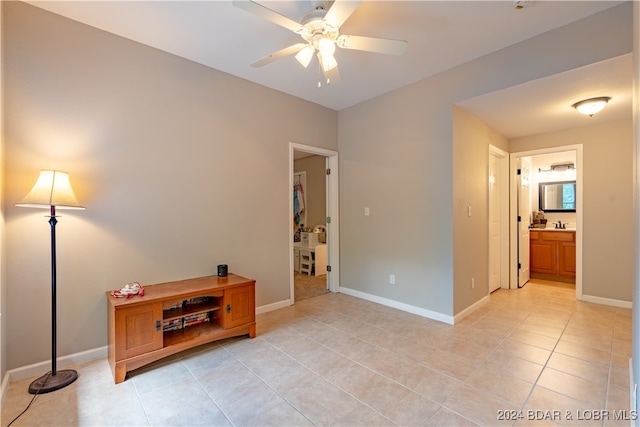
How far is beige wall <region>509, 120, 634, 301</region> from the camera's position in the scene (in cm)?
352

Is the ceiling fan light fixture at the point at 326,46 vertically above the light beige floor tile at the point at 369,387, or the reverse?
the ceiling fan light fixture at the point at 326,46

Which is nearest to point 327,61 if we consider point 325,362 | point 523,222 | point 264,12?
point 264,12

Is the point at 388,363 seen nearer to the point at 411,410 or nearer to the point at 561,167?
the point at 411,410

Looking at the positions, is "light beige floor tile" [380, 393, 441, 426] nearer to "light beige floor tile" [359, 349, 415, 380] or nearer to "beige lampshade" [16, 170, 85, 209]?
"light beige floor tile" [359, 349, 415, 380]

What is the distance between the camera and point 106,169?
7.83 ft

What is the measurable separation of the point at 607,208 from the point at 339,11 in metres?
4.23

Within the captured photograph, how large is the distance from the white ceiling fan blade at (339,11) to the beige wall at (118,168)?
169cm

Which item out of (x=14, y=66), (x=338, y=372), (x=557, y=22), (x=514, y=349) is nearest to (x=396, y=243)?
(x=514, y=349)

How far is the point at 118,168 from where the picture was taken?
8.01 feet

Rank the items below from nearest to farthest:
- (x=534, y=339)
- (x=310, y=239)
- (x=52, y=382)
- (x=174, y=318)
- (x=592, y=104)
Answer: (x=52, y=382) → (x=174, y=318) → (x=534, y=339) → (x=592, y=104) → (x=310, y=239)

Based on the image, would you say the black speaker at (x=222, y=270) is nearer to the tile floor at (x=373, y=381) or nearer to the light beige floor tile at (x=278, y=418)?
the tile floor at (x=373, y=381)

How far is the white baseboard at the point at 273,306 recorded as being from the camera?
3.37 m

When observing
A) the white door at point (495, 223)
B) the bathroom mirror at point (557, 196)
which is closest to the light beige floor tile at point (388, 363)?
the white door at point (495, 223)

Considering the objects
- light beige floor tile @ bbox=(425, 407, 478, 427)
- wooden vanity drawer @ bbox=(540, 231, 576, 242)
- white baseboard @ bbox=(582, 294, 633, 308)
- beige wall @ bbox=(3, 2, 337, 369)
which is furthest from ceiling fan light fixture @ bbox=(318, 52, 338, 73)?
wooden vanity drawer @ bbox=(540, 231, 576, 242)
